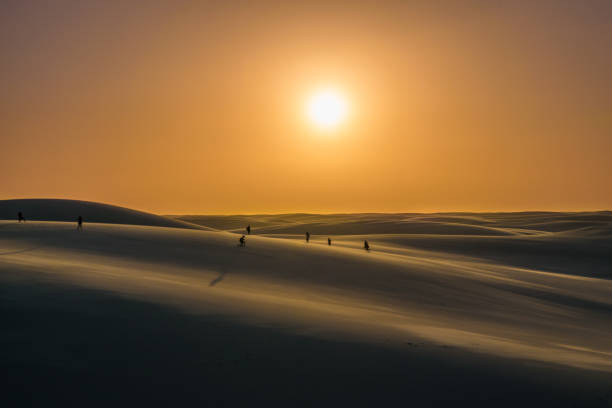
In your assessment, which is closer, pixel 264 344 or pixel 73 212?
pixel 264 344

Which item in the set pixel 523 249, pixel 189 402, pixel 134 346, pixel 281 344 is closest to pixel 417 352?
pixel 281 344

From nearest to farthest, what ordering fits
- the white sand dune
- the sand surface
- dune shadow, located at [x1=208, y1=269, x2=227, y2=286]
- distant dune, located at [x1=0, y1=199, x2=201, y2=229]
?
the sand surface
the white sand dune
dune shadow, located at [x1=208, y1=269, x2=227, y2=286]
distant dune, located at [x1=0, y1=199, x2=201, y2=229]

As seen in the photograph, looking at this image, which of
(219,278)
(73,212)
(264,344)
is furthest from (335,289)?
(73,212)

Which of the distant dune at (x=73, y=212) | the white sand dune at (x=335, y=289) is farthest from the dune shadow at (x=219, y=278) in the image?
the distant dune at (x=73, y=212)

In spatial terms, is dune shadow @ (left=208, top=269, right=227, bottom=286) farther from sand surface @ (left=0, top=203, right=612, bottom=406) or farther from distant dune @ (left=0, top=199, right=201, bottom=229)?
distant dune @ (left=0, top=199, right=201, bottom=229)

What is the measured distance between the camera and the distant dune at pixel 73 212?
47844 mm

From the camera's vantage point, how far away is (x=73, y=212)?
49.2m

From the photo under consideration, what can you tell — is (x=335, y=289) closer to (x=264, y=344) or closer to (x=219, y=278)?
(x=219, y=278)

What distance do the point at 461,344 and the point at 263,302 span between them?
13.7 feet

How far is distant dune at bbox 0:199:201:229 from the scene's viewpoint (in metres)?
47.8

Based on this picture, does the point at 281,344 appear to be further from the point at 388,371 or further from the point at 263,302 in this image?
the point at 263,302

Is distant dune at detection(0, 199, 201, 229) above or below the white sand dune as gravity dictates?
above

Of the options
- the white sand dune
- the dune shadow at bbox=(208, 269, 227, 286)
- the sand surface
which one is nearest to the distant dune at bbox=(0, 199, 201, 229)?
the white sand dune

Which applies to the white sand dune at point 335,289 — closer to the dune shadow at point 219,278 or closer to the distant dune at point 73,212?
the dune shadow at point 219,278
